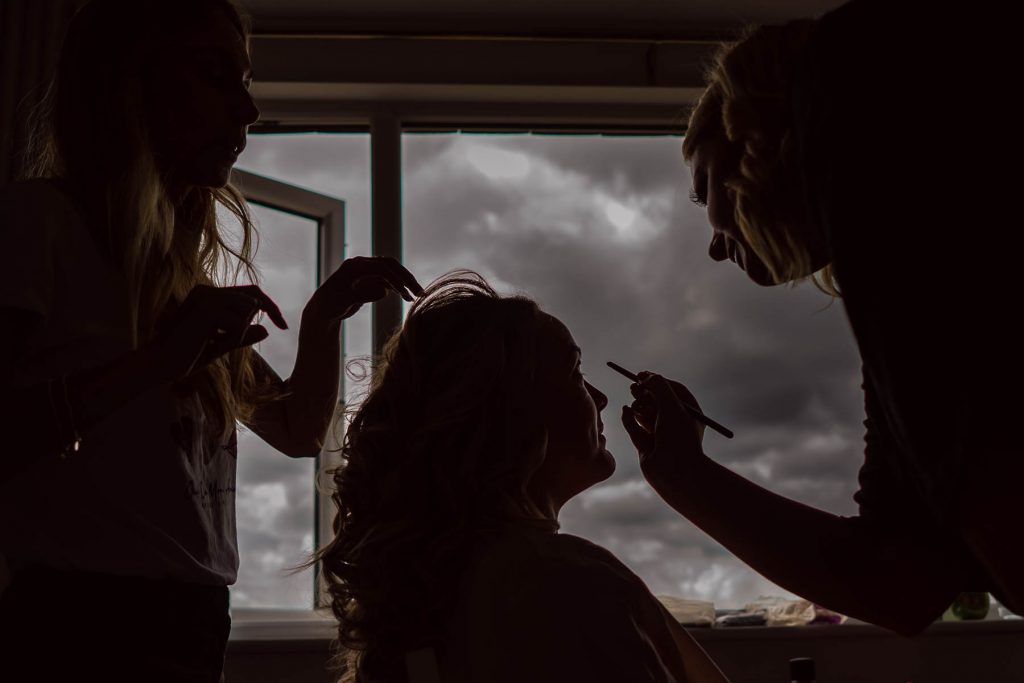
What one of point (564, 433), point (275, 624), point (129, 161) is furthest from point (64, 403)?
point (275, 624)

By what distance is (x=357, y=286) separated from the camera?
125cm

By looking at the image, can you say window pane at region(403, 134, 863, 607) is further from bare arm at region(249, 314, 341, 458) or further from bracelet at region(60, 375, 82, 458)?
bracelet at region(60, 375, 82, 458)

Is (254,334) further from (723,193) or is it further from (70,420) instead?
(723,193)

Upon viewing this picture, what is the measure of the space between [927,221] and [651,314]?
1.40 metres

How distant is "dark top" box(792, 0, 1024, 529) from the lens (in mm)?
671

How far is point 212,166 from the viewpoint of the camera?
112 cm

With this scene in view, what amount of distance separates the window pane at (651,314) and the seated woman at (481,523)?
0.74m

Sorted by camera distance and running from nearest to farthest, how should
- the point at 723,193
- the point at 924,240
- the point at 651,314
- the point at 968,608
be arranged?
the point at 924,240
the point at 723,193
the point at 968,608
the point at 651,314

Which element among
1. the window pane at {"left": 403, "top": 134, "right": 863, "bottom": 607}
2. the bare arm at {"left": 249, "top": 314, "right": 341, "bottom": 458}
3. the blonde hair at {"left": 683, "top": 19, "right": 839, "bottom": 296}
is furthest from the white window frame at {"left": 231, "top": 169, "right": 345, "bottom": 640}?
the blonde hair at {"left": 683, "top": 19, "right": 839, "bottom": 296}

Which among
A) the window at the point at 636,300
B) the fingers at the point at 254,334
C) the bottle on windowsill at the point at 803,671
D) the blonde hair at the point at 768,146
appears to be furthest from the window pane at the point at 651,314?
the fingers at the point at 254,334

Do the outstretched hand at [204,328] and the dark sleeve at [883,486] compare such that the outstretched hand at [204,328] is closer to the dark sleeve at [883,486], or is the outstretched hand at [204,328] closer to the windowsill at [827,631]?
the dark sleeve at [883,486]

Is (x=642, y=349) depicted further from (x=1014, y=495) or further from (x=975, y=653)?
(x=1014, y=495)

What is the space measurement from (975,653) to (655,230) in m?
1.11

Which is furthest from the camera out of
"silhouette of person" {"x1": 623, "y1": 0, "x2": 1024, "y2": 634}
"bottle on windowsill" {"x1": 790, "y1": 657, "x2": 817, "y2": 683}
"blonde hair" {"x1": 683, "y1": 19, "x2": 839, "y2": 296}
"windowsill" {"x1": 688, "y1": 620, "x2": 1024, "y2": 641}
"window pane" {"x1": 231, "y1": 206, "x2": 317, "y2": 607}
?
"window pane" {"x1": 231, "y1": 206, "x2": 317, "y2": 607}
